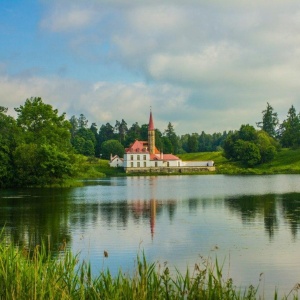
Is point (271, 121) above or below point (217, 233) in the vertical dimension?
above

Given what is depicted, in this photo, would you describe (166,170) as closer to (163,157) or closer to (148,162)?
(163,157)

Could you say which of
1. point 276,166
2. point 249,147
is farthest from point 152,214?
point 249,147

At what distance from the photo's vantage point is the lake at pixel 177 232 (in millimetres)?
19266

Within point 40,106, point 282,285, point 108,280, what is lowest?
point 282,285

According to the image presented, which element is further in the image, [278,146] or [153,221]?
[278,146]

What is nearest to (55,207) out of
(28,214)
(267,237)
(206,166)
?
(28,214)

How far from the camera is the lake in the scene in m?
19.3

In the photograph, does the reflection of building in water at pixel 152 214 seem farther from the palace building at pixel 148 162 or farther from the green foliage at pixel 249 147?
the palace building at pixel 148 162

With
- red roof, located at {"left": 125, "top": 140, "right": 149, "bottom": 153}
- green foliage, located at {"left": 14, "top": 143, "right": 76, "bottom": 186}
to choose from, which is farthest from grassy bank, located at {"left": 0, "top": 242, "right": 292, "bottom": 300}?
red roof, located at {"left": 125, "top": 140, "right": 149, "bottom": 153}

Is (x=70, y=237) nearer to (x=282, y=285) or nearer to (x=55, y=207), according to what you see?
(x=282, y=285)

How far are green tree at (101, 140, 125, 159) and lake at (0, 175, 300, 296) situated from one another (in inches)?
4628

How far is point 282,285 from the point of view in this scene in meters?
16.4

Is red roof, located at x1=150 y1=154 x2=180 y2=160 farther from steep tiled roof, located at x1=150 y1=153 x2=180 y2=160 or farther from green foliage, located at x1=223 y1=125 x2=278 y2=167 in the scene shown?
green foliage, located at x1=223 y1=125 x2=278 y2=167

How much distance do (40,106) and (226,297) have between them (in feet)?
221
